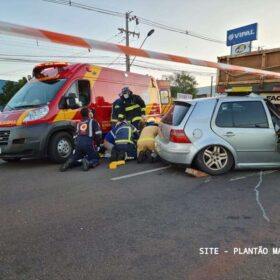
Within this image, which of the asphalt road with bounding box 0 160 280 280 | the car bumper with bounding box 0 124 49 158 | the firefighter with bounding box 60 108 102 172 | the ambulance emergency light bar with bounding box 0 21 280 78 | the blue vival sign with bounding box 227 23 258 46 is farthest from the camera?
the blue vival sign with bounding box 227 23 258 46

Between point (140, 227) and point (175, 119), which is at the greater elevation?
point (175, 119)

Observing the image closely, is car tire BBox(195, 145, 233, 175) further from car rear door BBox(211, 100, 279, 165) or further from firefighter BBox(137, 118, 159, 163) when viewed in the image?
firefighter BBox(137, 118, 159, 163)

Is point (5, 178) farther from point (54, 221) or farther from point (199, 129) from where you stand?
point (199, 129)

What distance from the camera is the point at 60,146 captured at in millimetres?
6871

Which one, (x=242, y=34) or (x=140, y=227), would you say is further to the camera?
(x=242, y=34)

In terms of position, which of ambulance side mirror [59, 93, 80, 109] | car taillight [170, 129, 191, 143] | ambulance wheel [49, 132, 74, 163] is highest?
ambulance side mirror [59, 93, 80, 109]

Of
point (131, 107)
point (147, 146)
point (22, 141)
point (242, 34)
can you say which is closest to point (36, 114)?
point (22, 141)

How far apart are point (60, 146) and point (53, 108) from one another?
929mm

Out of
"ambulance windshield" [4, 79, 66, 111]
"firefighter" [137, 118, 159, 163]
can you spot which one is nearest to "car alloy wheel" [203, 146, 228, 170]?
"firefighter" [137, 118, 159, 163]

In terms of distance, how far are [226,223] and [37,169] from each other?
4.53 m

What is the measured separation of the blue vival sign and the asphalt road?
50.2 feet

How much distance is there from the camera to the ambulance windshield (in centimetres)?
685

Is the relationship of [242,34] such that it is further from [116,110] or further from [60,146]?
[60,146]

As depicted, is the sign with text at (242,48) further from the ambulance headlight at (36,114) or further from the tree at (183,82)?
the tree at (183,82)
